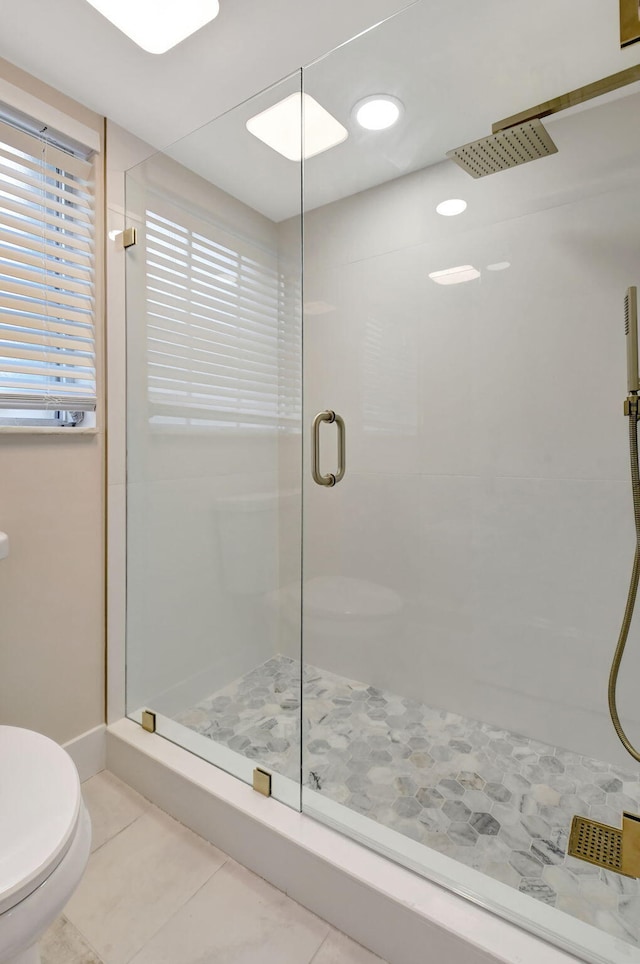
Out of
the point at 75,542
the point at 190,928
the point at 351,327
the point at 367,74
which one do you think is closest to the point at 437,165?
the point at 367,74

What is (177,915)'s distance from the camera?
44.7 inches

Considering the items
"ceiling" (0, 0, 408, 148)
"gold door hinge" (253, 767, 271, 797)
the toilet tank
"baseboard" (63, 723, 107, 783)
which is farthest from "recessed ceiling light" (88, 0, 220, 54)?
"baseboard" (63, 723, 107, 783)

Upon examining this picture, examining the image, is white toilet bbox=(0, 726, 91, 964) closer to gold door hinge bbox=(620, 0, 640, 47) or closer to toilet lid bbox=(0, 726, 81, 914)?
toilet lid bbox=(0, 726, 81, 914)

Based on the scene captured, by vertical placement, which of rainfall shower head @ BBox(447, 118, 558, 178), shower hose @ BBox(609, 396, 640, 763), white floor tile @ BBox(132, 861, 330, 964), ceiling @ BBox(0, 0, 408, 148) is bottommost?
white floor tile @ BBox(132, 861, 330, 964)

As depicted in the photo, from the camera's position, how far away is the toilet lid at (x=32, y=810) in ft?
2.44

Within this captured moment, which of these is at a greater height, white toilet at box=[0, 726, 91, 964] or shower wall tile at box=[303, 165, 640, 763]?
shower wall tile at box=[303, 165, 640, 763]

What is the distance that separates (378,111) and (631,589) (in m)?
1.59

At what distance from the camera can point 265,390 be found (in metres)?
1.58

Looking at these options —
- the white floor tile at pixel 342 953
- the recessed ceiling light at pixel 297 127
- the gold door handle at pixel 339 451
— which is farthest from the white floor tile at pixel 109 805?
the recessed ceiling light at pixel 297 127

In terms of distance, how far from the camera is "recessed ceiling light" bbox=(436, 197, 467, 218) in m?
1.53

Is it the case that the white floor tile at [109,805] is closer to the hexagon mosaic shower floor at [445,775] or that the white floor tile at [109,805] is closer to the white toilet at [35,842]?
the hexagon mosaic shower floor at [445,775]

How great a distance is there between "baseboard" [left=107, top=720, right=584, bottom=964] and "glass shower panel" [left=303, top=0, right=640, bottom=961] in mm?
94

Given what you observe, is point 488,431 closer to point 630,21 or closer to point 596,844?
point 630,21

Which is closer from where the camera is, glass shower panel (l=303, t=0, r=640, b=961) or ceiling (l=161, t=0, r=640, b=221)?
ceiling (l=161, t=0, r=640, b=221)
